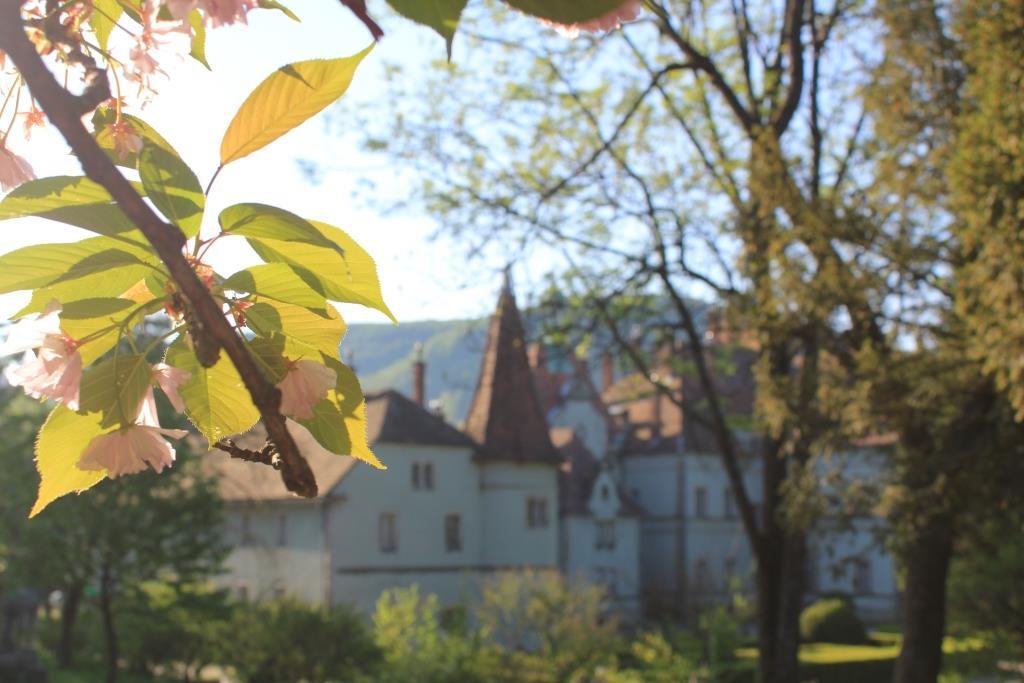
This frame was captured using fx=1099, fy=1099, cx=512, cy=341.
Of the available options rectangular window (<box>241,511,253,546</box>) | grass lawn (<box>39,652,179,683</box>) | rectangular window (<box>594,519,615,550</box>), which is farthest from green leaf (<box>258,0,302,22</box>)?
rectangular window (<box>594,519,615,550</box>)

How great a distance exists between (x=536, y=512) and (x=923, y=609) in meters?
25.6

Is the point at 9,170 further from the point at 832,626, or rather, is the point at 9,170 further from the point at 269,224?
the point at 832,626

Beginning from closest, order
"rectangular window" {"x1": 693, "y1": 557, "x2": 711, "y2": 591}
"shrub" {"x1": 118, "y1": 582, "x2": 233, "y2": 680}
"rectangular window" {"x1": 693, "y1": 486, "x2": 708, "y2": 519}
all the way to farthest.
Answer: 1. "shrub" {"x1": 118, "y1": 582, "x2": 233, "y2": 680}
2. "rectangular window" {"x1": 693, "y1": 557, "x2": 711, "y2": 591}
3. "rectangular window" {"x1": 693, "y1": 486, "x2": 708, "y2": 519}

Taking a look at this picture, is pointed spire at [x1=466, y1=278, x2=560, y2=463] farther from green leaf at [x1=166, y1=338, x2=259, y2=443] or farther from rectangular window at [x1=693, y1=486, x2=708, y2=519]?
green leaf at [x1=166, y1=338, x2=259, y2=443]

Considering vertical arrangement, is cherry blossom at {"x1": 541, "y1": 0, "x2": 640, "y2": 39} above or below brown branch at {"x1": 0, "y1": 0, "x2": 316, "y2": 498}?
above

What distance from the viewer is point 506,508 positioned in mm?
34219

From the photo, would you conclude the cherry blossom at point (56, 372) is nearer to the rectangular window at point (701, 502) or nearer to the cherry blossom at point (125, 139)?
the cherry blossom at point (125, 139)

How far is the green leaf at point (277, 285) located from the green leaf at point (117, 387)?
0.10m

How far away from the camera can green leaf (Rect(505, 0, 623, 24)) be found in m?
0.76

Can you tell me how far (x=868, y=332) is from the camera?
9625mm

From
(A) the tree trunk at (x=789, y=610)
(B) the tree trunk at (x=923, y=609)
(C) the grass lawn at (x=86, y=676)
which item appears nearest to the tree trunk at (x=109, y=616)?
(C) the grass lawn at (x=86, y=676)

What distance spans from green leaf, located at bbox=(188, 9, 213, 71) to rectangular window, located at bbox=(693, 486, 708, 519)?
145 ft

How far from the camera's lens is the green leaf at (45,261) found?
2.93 ft

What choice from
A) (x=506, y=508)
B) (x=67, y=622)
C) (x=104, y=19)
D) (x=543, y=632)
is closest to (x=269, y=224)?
(x=104, y=19)
